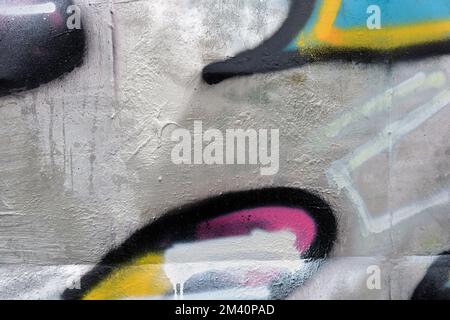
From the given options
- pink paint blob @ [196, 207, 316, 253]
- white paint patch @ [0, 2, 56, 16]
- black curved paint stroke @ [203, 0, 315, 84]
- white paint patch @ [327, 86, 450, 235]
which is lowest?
pink paint blob @ [196, 207, 316, 253]

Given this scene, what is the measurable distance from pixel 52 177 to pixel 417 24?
225cm

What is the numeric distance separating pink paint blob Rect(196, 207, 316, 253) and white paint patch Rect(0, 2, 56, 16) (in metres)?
1.48

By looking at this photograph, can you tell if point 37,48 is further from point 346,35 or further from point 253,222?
point 346,35

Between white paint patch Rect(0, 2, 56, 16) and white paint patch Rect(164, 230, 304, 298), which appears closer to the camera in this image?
white paint patch Rect(0, 2, 56, 16)

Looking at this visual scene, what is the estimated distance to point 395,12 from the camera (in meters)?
3.20

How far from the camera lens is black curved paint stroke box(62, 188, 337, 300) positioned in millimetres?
3307

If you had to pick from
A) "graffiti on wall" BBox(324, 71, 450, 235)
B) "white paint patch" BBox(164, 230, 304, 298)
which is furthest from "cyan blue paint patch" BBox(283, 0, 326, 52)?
"white paint patch" BBox(164, 230, 304, 298)

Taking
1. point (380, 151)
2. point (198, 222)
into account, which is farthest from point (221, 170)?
point (380, 151)

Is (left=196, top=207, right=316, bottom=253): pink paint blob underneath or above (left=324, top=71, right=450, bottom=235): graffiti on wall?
underneath

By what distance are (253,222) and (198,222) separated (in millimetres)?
319

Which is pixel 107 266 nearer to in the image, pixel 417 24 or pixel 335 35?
pixel 335 35

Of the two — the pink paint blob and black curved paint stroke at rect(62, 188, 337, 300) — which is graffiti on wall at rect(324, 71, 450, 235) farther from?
the pink paint blob

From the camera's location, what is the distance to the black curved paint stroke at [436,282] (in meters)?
3.37

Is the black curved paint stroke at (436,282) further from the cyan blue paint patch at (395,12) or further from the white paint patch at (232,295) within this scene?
the cyan blue paint patch at (395,12)
